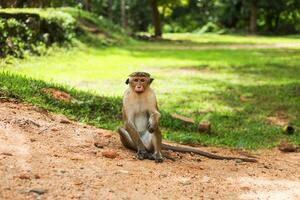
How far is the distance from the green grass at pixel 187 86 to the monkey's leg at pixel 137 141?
2.34 meters

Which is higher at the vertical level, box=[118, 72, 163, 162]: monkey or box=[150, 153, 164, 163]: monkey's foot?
box=[118, 72, 163, 162]: monkey

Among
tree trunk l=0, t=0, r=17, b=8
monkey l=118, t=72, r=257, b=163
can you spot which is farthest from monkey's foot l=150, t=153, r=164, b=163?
tree trunk l=0, t=0, r=17, b=8

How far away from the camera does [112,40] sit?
102 feet

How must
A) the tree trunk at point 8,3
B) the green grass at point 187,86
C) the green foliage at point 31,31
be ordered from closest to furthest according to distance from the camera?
the green grass at point 187,86, the green foliage at point 31,31, the tree trunk at point 8,3

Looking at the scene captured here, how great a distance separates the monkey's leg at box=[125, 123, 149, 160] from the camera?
7.73 meters

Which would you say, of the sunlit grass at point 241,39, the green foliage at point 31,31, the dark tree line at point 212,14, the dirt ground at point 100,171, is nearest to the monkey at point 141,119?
the dirt ground at point 100,171

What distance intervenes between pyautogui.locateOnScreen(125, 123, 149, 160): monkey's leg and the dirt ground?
4.4 inches

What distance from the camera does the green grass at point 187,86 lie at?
1117 centimetres

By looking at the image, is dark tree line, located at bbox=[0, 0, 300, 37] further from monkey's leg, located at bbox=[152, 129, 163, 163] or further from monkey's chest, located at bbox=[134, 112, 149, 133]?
monkey's leg, located at bbox=[152, 129, 163, 163]

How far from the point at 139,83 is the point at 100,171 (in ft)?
4.80

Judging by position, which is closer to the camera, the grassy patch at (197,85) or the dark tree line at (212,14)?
the grassy patch at (197,85)

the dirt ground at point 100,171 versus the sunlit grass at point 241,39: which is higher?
the dirt ground at point 100,171

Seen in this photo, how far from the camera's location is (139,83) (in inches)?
303

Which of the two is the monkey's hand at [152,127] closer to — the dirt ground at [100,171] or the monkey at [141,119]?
the monkey at [141,119]
